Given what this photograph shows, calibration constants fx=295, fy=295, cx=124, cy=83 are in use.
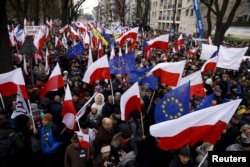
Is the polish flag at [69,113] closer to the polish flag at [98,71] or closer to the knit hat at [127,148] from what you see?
the knit hat at [127,148]

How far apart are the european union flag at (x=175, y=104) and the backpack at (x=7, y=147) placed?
2.52 meters

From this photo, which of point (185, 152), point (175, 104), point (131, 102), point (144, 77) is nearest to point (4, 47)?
point (144, 77)

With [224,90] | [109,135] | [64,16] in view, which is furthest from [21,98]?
[64,16]

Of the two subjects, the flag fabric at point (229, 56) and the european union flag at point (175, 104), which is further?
the flag fabric at point (229, 56)

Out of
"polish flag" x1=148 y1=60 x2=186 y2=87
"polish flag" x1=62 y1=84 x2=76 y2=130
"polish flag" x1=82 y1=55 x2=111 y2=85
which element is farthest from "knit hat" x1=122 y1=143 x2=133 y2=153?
"polish flag" x1=82 y1=55 x2=111 y2=85

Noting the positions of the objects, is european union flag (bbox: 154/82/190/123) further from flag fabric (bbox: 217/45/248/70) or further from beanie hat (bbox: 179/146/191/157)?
flag fabric (bbox: 217/45/248/70)

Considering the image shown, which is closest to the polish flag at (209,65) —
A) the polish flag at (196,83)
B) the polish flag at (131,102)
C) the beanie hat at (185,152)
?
the polish flag at (196,83)

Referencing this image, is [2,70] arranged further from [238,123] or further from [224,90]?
[224,90]

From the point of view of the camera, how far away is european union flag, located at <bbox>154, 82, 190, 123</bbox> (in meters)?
4.98

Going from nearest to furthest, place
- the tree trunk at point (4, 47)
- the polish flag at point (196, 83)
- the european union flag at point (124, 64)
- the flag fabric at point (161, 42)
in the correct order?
the polish flag at point (196, 83)
the tree trunk at point (4, 47)
the european union flag at point (124, 64)
the flag fabric at point (161, 42)

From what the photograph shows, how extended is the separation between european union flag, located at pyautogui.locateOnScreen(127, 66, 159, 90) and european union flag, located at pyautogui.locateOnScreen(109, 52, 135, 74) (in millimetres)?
264

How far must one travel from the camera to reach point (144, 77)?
7719 mm

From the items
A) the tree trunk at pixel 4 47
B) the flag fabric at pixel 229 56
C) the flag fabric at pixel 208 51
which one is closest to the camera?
the tree trunk at pixel 4 47

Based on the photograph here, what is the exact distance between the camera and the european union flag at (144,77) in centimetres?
713
